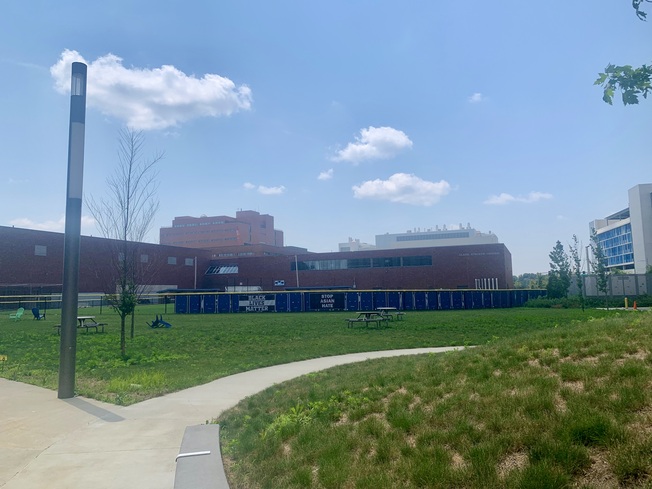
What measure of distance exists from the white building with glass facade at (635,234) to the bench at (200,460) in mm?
78123

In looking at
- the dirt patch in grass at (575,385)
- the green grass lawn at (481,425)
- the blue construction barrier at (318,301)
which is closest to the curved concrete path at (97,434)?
the green grass lawn at (481,425)

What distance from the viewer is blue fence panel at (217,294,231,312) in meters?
40.7

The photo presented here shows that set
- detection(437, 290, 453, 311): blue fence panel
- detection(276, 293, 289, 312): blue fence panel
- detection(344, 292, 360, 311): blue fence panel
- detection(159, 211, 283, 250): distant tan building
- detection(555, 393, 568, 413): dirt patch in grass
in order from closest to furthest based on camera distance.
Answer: detection(555, 393, 568, 413): dirt patch in grass
detection(344, 292, 360, 311): blue fence panel
detection(437, 290, 453, 311): blue fence panel
detection(276, 293, 289, 312): blue fence panel
detection(159, 211, 283, 250): distant tan building

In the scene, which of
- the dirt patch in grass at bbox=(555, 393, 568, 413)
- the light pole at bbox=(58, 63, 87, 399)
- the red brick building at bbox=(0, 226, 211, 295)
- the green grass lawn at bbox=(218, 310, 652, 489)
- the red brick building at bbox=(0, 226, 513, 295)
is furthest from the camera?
the red brick building at bbox=(0, 226, 513, 295)

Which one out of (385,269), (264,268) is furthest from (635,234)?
(264,268)

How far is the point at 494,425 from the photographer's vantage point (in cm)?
438

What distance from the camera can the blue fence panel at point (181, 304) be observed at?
4044 cm

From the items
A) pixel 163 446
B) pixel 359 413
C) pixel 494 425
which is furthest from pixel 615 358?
pixel 163 446

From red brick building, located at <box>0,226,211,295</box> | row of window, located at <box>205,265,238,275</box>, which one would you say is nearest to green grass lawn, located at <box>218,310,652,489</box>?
red brick building, located at <box>0,226,211,295</box>

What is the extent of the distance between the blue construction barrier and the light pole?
31.9m

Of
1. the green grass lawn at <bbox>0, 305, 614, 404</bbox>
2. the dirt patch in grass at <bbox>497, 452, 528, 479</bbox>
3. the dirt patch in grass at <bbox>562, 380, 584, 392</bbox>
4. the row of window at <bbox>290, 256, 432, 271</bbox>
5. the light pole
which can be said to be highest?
the row of window at <bbox>290, 256, 432, 271</bbox>

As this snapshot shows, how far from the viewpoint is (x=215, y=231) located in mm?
142875

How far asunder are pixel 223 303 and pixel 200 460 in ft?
120

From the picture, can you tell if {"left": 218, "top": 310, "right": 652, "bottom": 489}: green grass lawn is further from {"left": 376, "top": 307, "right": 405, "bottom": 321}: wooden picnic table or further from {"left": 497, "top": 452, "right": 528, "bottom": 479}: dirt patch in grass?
{"left": 376, "top": 307, "right": 405, "bottom": 321}: wooden picnic table
